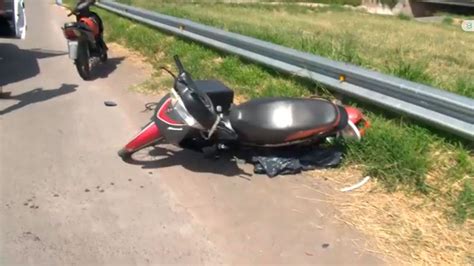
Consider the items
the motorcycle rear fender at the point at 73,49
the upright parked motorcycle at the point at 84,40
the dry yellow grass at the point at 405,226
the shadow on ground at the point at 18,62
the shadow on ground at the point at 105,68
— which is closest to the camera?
the dry yellow grass at the point at 405,226

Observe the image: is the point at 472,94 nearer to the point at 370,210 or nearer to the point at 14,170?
the point at 370,210

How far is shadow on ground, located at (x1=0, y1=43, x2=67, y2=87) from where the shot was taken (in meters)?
8.18

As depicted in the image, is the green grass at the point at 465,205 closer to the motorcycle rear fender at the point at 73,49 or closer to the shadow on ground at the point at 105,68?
the motorcycle rear fender at the point at 73,49

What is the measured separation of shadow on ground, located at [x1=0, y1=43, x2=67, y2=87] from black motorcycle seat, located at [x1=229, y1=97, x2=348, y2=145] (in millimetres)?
4718

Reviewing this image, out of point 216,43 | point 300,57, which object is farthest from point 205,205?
point 216,43

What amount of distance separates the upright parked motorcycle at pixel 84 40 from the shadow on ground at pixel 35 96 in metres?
0.50

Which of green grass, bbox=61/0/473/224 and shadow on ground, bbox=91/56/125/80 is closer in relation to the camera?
green grass, bbox=61/0/473/224

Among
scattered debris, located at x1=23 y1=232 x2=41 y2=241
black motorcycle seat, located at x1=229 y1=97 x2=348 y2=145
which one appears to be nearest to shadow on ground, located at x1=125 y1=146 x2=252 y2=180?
black motorcycle seat, located at x1=229 y1=97 x2=348 y2=145

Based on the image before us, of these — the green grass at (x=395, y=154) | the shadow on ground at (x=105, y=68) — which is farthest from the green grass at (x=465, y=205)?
the shadow on ground at (x=105, y=68)

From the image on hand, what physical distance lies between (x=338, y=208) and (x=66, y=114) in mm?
3588

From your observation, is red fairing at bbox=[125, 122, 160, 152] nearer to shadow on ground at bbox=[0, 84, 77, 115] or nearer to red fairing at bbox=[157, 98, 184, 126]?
red fairing at bbox=[157, 98, 184, 126]

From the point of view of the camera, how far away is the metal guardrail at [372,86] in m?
4.11

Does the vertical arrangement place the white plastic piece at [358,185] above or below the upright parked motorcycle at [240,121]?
below

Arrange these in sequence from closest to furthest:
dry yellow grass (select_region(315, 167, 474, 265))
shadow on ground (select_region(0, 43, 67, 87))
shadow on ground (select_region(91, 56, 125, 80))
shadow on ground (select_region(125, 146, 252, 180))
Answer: dry yellow grass (select_region(315, 167, 474, 265)) < shadow on ground (select_region(125, 146, 252, 180)) < shadow on ground (select_region(0, 43, 67, 87)) < shadow on ground (select_region(91, 56, 125, 80))
